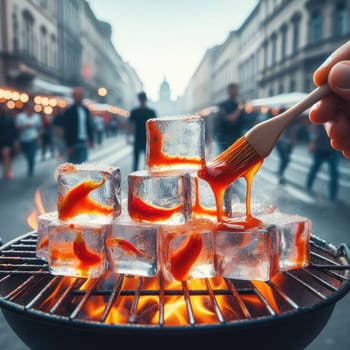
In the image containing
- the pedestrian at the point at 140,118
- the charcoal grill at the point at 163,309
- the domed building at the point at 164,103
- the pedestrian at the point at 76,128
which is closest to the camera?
the charcoal grill at the point at 163,309

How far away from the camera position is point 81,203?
60.8 inches

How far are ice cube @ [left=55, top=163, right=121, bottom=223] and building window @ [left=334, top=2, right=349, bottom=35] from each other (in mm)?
25101

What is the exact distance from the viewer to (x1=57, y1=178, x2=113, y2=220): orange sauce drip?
1537mm

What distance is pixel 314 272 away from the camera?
1641 millimetres

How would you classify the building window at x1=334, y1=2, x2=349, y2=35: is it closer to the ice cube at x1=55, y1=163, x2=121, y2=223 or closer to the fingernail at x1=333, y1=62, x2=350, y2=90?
the fingernail at x1=333, y1=62, x2=350, y2=90

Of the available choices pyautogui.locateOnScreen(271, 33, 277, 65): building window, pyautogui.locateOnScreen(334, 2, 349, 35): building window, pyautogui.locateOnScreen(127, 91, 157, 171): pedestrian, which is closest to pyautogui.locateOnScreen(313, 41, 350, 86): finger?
pyautogui.locateOnScreen(127, 91, 157, 171): pedestrian

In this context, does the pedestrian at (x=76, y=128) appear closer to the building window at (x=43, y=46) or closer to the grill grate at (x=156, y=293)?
the grill grate at (x=156, y=293)

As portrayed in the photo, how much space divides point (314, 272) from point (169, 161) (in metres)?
0.77

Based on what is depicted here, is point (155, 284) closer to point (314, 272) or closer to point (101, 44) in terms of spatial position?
point (314, 272)

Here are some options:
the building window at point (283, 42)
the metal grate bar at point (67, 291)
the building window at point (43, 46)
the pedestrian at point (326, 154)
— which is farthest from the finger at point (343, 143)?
the building window at point (283, 42)

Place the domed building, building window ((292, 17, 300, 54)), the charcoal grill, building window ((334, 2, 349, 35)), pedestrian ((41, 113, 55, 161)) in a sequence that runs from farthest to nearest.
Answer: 1. the domed building
2. building window ((292, 17, 300, 54))
3. building window ((334, 2, 349, 35))
4. pedestrian ((41, 113, 55, 161))
5. the charcoal grill

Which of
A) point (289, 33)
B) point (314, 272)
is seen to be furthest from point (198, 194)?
point (289, 33)

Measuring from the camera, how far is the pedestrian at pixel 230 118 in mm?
6078

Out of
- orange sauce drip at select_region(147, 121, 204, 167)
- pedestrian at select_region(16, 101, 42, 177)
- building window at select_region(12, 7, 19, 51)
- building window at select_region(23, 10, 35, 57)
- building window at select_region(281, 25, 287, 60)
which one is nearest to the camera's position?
orange sauce drip at select_region(147, 121, 204, 167)
